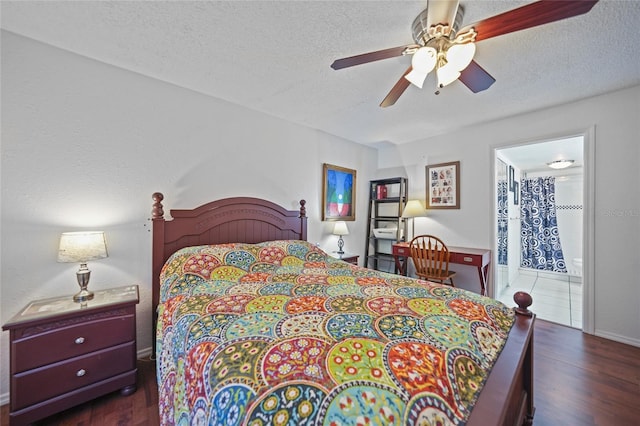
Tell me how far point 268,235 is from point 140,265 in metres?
1.15

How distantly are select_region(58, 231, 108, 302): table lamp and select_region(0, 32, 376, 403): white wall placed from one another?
0.22 meters

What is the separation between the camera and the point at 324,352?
0.81 metres

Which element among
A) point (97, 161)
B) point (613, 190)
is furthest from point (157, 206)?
point (613, 190)

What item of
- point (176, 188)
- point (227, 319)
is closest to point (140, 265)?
point (176, 188)

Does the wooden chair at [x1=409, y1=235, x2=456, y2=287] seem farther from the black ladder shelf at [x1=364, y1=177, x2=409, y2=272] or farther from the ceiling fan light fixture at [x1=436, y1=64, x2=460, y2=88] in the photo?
the ceiling fan light fixture at [x1=436, y1=64, x2=460, y2=88]

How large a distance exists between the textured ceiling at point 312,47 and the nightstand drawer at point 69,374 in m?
2.04

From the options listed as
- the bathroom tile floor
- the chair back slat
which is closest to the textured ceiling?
the chair back slat

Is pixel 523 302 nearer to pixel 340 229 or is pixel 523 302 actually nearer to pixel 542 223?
pixel 340 229

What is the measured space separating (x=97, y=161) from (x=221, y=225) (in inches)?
40.2

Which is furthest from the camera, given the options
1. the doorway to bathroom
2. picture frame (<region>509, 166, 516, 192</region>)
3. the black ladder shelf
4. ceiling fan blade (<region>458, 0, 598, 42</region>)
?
picture frame (<region>509, 166, 516, 192</region>)

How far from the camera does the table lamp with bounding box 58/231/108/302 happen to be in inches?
60.2

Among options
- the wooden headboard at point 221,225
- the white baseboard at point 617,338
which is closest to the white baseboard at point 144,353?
the wooden headboard at point 221,225

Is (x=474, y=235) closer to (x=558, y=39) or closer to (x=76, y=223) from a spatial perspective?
(x=558, y=39)

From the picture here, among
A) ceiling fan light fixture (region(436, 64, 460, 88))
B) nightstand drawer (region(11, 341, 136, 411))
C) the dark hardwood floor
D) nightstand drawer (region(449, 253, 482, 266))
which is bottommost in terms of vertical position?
the dark hardwood floor
